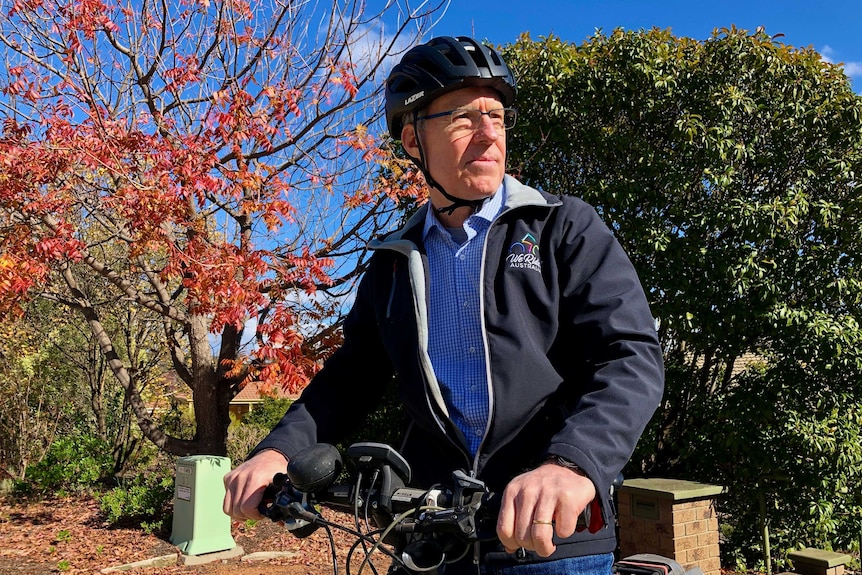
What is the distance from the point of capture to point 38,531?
1054cm

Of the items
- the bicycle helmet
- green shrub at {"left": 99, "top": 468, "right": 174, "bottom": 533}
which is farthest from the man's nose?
green shrub at {"left": 99, "top": 468, "right": 174, "bottom": 533}

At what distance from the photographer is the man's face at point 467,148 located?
2035mm

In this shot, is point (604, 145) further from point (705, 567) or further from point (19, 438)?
point (19, 438)

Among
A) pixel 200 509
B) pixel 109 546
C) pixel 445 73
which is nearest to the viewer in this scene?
pixel 445 73

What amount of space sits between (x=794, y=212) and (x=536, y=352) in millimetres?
7470

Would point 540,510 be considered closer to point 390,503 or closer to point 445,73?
point 390,503

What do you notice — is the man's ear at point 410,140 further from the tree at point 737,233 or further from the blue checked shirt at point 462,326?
the tree at point 737,233

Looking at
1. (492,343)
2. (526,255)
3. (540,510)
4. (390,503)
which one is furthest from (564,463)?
(526,255)

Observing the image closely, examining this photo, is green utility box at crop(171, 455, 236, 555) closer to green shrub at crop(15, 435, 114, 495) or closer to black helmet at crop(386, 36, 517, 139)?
green shrub at crop(15, 435, 114, 495)

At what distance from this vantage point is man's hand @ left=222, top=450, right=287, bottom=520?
1804 millimetres

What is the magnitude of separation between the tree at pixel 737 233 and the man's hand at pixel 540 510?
7434 mm

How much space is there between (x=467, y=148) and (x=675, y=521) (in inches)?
209

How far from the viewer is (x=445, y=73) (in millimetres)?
2016

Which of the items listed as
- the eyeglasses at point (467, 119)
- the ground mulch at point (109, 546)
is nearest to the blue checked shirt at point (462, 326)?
the eyeglasses at point (467, 119)
